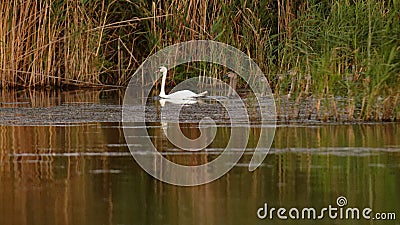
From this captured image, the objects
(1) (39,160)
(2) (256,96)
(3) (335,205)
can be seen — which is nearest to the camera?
(3) (335,205)

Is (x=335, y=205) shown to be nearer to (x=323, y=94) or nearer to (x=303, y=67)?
(x=323, y=94)

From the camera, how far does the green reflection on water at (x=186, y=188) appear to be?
4.35 meters

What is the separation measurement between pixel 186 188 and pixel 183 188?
15 millimetres

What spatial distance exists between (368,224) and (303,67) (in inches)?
183

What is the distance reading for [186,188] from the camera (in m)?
4.98

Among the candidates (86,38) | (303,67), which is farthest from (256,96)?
(86,38)

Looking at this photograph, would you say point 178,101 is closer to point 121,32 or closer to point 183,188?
point 121,32

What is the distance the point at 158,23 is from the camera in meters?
11.5

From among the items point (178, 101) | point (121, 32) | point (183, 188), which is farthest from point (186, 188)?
point (121, 32)

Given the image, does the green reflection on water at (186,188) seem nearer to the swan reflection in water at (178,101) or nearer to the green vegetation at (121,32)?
the swan reflection in water at (178,101)

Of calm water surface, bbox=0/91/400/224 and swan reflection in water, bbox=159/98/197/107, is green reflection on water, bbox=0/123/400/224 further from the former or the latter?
swan reflection in water, bbox=159/98/197/107

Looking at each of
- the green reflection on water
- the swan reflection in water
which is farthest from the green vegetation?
the green reflection on water

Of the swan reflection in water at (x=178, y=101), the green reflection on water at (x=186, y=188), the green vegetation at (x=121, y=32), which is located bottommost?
the green reflection on water at (x=186, y=188)

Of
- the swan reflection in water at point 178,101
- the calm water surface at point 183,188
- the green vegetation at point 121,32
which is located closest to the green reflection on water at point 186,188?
the calm water surface at point 183,188
